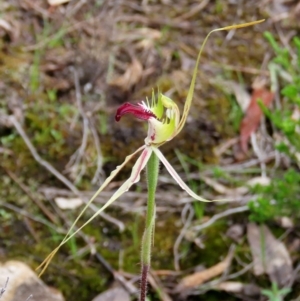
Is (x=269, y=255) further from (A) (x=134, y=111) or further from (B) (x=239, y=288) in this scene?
(A) (x=134, y=111)

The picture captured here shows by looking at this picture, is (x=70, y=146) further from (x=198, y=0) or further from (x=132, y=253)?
(x=198, y=0)

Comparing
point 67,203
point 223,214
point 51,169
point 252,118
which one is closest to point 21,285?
point 67,203

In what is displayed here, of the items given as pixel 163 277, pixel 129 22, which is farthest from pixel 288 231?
pixel 129 22

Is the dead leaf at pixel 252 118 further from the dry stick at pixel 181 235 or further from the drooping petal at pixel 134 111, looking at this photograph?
the drooping petal at pixel 134 111

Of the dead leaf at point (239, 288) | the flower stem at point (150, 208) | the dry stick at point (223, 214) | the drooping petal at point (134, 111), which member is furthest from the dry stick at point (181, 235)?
the drooping petal at point (134, 111)

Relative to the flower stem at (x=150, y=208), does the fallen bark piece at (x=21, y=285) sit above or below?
below
